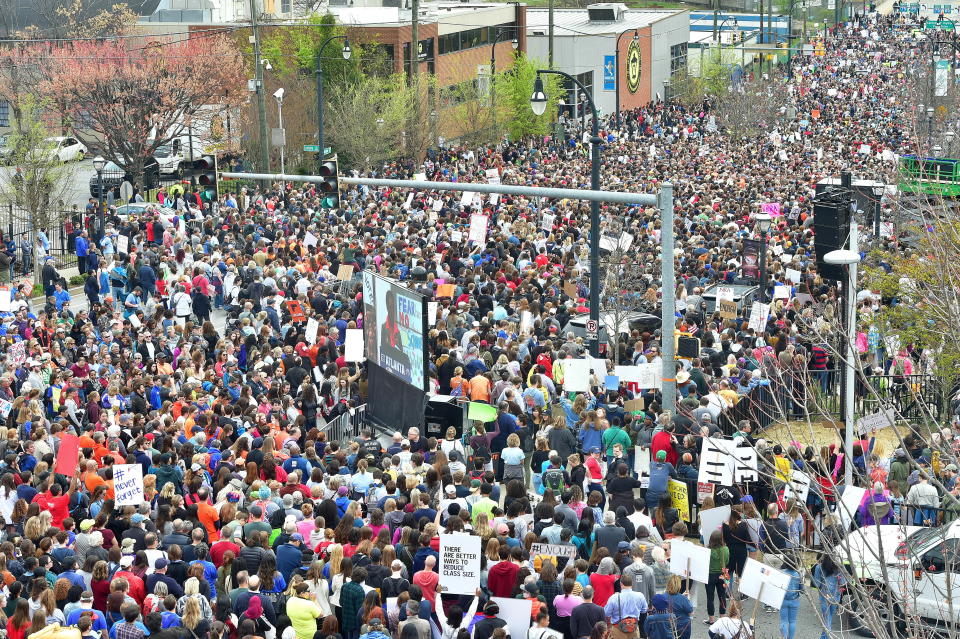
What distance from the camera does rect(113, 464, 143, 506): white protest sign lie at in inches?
634

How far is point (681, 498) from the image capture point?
17.2 m

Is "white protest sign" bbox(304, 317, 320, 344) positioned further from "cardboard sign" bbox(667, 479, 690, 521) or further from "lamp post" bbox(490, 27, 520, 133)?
"lamp post" bbox(490, 27, 520, 133)

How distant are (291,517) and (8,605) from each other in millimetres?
3066

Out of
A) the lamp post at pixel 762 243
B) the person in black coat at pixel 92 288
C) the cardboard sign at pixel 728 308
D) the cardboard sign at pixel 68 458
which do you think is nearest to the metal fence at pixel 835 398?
the cardboard sign at pixel 728 308

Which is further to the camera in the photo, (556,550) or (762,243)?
(762,243)

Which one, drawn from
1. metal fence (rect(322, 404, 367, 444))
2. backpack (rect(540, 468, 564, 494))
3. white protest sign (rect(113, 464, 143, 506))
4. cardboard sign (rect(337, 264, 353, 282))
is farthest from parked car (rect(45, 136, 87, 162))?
backpack (rect(540, 468, 564, 494))

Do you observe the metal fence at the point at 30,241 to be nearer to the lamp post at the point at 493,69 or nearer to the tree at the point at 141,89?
the tree at the point at 141,89

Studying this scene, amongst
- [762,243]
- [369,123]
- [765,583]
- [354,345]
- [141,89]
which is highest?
[141,89]

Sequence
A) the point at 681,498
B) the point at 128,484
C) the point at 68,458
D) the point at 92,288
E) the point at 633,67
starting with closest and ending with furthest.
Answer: the point at 128,484 < the point at 681,498 < the point at 68,458 < the point at 92,288 < the point at 633,67

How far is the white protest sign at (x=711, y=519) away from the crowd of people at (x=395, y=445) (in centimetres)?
9

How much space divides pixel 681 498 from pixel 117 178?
128ft

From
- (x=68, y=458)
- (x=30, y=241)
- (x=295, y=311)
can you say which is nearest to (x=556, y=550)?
(x=68, y=458)

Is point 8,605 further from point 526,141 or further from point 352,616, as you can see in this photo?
point 526,141

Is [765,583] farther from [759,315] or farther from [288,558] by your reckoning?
[759,315]
